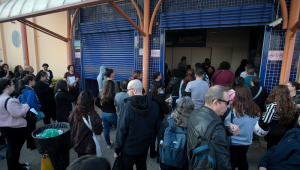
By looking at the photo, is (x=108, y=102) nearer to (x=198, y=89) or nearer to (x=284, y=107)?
(x=198, y=89)

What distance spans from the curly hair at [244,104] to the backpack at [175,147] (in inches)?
37.7

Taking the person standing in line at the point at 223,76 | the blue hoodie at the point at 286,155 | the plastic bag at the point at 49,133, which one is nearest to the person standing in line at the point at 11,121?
the plastic bag at the point at 49,133

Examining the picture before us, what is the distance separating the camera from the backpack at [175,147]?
192 centimetres

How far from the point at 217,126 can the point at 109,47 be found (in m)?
5.79

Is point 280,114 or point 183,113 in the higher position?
point 183,113

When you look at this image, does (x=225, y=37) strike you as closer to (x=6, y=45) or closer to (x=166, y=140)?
(x=166, y=140)

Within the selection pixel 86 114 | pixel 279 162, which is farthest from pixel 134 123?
pixel 279 162

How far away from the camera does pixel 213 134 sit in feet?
4.62

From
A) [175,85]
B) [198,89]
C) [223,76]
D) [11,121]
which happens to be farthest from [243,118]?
[11,121]

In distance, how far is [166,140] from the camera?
77.2 inches

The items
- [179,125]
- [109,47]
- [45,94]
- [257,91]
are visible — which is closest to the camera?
[179,125]

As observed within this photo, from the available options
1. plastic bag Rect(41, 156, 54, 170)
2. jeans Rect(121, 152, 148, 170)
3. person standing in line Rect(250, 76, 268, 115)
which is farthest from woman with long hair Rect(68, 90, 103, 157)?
person standing in line Rect(250, 76, 268, 115)

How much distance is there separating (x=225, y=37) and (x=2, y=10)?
8874 millimetres

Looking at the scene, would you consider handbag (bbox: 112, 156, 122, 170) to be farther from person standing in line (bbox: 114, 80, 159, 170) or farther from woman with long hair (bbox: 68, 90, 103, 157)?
woman with long hair (bbox: 68, 90, 103, 157)
